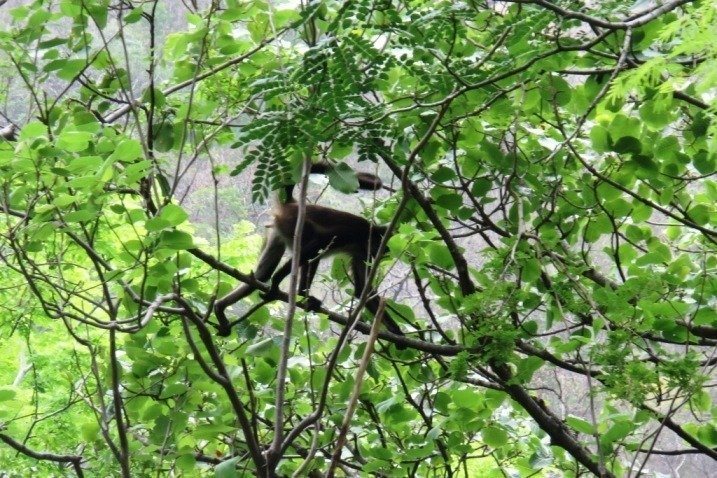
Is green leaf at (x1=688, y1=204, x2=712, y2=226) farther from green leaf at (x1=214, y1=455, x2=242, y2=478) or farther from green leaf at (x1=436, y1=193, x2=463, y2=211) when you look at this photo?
green leaf at (x1=214, y1=455, x2=242, y2=478)

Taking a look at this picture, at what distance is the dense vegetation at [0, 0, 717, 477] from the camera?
2623 millimetres

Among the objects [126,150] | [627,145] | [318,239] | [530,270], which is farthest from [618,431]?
[318,239]

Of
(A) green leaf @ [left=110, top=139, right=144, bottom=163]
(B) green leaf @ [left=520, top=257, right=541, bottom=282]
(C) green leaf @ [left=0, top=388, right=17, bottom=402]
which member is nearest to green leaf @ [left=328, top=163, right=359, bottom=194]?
(B) green leaf @ [left=520, top=257, right=541, bottom=282]

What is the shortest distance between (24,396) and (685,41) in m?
6.05

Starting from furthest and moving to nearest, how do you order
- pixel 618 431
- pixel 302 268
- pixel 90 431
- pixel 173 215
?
1. pixel 302 268
2. pixel 90 431
3. pixel 618 431
4. pixel 173 215

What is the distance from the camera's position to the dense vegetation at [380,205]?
2.62m

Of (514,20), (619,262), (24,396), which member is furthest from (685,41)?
(24,396)

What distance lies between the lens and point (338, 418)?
3.44 metres

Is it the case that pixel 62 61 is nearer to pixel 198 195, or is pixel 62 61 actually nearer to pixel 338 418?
pixel 338 418

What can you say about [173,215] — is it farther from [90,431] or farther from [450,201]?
[450,201]

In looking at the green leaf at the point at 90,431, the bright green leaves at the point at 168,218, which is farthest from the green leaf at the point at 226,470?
the green leaf at the point at 90,431

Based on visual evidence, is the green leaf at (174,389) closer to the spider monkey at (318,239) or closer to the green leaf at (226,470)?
the green leaf at (226,470)

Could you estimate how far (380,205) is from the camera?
3.80 meters

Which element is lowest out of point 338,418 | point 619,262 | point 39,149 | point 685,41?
point 685,41
